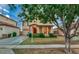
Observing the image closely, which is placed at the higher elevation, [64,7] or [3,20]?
[64,7]

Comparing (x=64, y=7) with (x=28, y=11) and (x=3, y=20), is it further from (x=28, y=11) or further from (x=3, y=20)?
(x=3, y=20)

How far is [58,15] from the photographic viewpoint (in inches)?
80.7

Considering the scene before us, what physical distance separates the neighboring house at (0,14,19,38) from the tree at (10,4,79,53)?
0.15 metres

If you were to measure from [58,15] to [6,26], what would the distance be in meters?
0.66

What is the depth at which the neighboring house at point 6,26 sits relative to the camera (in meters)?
2.03

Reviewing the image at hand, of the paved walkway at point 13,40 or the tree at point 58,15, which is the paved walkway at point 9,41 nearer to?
the paved walkway at point 13,40

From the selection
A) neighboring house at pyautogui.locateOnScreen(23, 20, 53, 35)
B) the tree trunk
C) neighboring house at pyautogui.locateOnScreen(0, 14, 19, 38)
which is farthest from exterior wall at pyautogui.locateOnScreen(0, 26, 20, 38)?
the tree trunk

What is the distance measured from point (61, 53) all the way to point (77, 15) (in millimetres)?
511

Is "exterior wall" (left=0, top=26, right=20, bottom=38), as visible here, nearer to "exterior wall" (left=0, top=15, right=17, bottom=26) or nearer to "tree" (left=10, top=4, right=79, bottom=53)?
"exterior wall" (left=0, top=15, right=17, bottom=26)

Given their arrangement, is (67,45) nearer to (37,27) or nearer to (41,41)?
(41,41)

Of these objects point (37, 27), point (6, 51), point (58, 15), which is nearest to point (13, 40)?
point (6, 51)

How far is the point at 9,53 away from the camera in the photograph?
2.06 m

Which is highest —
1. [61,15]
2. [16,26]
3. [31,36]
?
[61,15]
